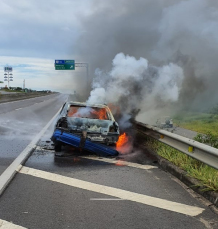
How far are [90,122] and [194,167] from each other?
12.1ft

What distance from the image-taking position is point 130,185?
549cm

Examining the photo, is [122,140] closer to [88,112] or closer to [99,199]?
[88,112]

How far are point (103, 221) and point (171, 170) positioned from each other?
294 cm

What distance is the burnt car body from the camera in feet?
28.0

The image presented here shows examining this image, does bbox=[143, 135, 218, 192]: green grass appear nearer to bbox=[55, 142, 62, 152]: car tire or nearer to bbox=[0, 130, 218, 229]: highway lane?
bbox=[0, 130, 218, 229]: highway lane

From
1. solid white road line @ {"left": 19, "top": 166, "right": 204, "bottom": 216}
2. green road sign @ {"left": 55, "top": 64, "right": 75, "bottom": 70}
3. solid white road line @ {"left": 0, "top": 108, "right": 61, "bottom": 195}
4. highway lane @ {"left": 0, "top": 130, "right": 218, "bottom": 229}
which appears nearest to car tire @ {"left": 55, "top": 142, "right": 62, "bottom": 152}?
solid white road line @ {"left": 0, "top": 108, "right": 61, "bottom": 195}

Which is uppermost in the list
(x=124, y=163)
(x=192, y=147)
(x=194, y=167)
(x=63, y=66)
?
(x=63, y=66)

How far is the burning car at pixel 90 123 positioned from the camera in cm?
853

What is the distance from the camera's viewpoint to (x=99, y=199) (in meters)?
4.71

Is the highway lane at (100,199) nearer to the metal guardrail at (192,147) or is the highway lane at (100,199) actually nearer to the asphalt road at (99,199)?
the asphalt road at (99,199)

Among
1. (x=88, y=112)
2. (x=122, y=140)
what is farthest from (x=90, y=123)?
(x=122, y=140)

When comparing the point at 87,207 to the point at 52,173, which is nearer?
the point at 87,207

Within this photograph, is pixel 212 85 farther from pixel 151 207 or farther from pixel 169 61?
pixel 151 207

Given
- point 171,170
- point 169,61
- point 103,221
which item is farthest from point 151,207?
point 169,61
